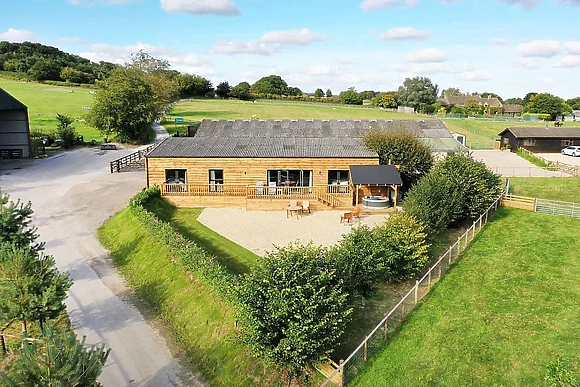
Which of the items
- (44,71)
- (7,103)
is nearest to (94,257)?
(7,103)

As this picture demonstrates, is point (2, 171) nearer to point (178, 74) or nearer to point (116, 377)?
point (116, 377)

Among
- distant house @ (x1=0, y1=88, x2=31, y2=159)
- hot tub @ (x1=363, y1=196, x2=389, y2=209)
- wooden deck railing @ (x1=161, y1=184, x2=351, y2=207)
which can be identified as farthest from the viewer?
distant house @ (x1=0, y1=88, x2=31, y2=159)

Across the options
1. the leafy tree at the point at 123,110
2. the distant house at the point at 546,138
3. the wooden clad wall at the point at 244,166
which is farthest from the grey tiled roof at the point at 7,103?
the distant house at the point at 546,138

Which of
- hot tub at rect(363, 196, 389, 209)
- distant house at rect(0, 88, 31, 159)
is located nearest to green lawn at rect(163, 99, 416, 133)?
distant house at rect(0, 88, 31, 159)

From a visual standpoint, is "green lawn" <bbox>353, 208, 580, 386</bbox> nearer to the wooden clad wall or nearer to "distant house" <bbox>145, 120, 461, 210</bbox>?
"distant house" <bbox>145, 120, 461, 210</bbox>

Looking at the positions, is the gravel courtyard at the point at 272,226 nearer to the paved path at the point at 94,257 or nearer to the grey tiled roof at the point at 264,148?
the grey tiled roof at the point at 264,148

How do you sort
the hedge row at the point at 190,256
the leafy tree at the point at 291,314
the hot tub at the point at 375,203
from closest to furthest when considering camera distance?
the leafy tree at the point at 291,314 → the hedge row at the point at 190,256 → the hot tub at the point at 375,203
